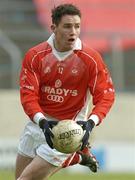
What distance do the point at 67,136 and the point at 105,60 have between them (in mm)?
10414

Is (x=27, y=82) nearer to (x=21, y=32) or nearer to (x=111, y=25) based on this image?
(x=21, y=32)

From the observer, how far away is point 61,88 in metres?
7.80

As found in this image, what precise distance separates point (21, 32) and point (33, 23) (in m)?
1.50

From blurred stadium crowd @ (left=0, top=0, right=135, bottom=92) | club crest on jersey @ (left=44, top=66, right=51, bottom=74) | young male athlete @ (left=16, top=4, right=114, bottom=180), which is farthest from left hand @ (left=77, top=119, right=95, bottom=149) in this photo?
blurred stadium crowd @ (left=0, top=0, right=135, bottom=92)

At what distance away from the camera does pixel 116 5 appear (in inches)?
770

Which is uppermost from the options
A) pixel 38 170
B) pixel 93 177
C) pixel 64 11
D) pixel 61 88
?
pixel 64 11

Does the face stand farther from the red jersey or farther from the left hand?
the left hand

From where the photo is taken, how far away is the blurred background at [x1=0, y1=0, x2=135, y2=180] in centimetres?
1728

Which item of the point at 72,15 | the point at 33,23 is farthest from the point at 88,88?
the point at 33,23

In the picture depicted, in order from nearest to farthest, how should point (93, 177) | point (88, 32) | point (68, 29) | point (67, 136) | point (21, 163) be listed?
point (67, 136) → point (68, 29) → point (21, 163) → point (93, 177) → point (88, 32)

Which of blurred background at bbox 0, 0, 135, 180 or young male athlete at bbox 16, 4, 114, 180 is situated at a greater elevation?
young male athlete at bbox 16, 4, 114, 180

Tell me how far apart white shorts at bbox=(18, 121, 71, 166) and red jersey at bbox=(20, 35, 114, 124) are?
0.88 feet

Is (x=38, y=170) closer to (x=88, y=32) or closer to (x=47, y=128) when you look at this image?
(x=47, y=128)

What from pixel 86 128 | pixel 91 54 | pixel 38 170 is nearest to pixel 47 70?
pixel 91 54
